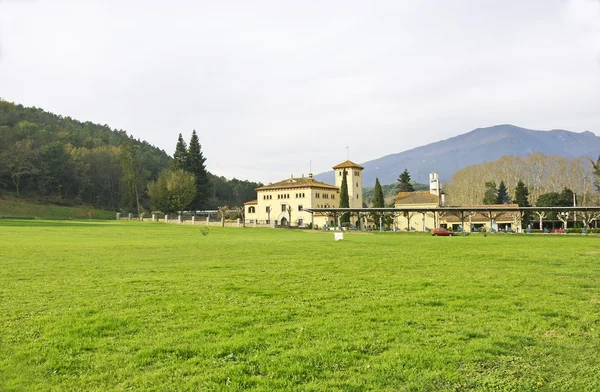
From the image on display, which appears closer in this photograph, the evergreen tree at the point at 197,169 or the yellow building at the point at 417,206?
the yellow building at the point at 417,206

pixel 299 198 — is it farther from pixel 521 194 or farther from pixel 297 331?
pixel 297 331

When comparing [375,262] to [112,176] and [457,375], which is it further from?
[112,176]

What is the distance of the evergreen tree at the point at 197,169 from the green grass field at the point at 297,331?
84.3 m

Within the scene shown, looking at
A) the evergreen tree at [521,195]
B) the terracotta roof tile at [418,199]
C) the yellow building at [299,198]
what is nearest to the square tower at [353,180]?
the yellow building at [299,198]

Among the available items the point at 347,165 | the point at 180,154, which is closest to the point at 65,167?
the point at 180,154

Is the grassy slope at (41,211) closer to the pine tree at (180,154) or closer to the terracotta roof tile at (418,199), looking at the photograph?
the pine tree at (180,154)

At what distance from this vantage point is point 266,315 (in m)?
8.77

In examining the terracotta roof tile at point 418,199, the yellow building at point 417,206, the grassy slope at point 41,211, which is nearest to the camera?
the grassy slope at point 41,211

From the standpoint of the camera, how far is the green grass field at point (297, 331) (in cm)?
582

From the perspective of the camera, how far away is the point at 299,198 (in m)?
89.9

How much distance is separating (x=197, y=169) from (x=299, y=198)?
23.3 meters

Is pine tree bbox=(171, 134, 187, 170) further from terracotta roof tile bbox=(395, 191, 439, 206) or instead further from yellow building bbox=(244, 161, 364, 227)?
terracotta roof tile bbox=(395, 191, 439, 206)

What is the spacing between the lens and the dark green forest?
8831 centimetres

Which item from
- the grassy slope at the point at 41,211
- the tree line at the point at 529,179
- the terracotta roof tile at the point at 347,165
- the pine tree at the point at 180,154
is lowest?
the grassy slope at the point at 41,211
